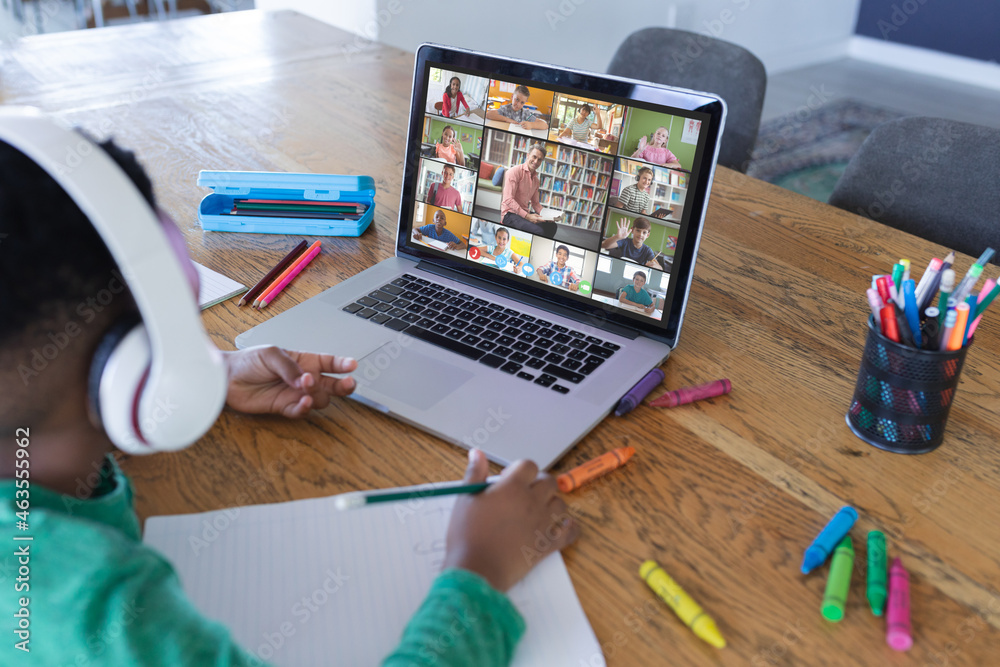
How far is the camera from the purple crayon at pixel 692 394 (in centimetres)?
79

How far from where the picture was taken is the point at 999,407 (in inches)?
31.4

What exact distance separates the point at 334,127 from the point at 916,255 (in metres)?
1.06

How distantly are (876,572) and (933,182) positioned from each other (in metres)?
0.90

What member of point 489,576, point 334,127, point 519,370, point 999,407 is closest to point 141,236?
point 489,576

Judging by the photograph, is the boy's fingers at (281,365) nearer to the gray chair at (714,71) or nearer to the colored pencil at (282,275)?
the colored pencil at (282,275)

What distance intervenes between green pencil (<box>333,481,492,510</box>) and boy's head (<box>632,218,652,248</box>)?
35 cm

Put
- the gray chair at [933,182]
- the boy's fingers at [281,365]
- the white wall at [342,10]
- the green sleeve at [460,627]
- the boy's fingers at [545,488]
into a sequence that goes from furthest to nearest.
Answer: the white wall at [342,10] < the gray chair at [933,182] < the boy's fingers at [281,365] < the boy's fingers at [545,488] < the green sleeve at [460,627]

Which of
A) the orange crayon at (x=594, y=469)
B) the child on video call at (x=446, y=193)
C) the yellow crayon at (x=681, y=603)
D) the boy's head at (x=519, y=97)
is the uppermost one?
the boy's head at (x=519, y=97)

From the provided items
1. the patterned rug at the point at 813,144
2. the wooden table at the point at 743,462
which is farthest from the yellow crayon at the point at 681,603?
the patterned rug at the point at 813,144

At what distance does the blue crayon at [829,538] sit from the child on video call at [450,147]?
0.58 m

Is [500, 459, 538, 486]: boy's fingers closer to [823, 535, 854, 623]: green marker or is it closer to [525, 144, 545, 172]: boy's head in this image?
[823, 535, 854, 623]: green marker

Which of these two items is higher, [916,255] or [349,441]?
[916,255]

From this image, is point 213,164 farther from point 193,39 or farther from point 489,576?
point 489,576

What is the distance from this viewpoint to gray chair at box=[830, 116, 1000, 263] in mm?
1203
